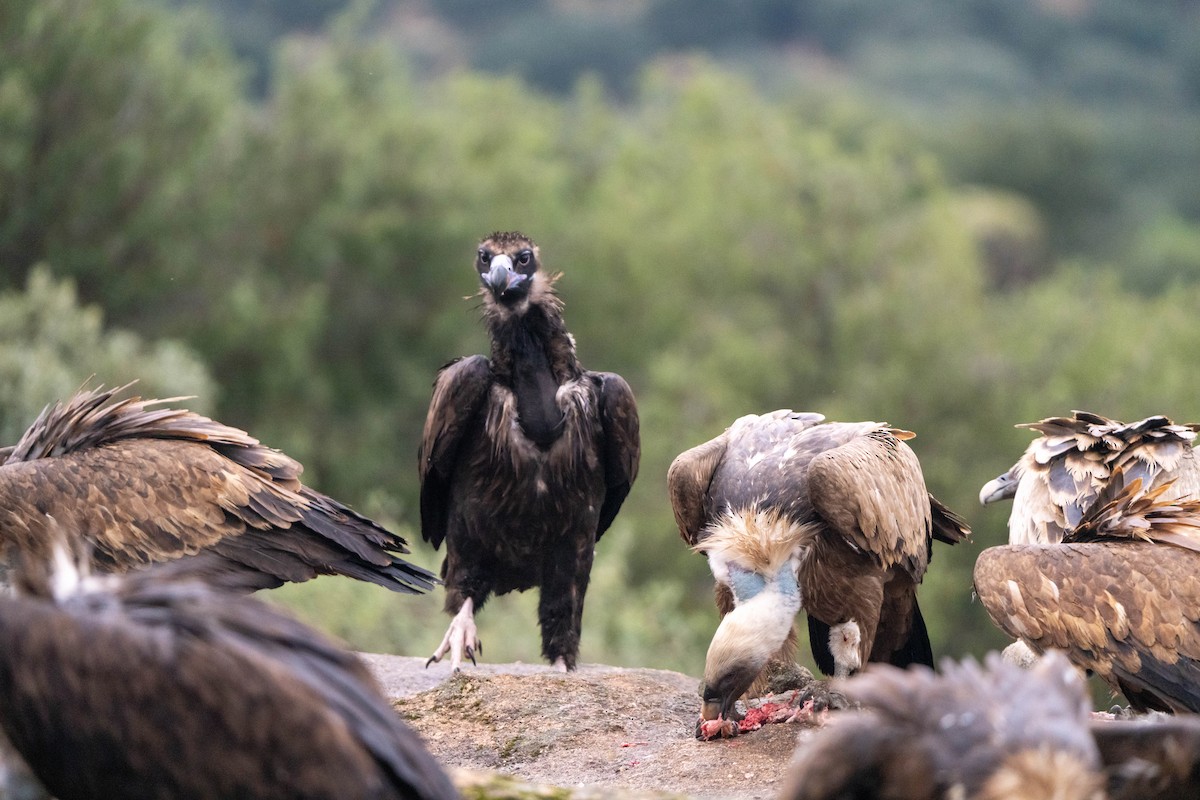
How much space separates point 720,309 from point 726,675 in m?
21.4

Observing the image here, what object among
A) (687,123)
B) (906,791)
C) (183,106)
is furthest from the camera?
(687,123)

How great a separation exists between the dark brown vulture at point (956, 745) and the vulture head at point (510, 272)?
3.96 metres

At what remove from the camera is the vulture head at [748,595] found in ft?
18.3

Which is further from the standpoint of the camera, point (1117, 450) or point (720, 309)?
point (720, 309)

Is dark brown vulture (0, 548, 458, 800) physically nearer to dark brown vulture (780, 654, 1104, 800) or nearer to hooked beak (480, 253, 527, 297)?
dark brown vulture (780, 654, 1104, 800)

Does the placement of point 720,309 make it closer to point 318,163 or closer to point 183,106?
point 318,163

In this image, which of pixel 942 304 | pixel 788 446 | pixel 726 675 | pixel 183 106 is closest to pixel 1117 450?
pixel 788 446

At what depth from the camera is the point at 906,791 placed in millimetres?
3381

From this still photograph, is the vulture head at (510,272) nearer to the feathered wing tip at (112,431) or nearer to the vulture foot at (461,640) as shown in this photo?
the feathered wing tip at (112,431)

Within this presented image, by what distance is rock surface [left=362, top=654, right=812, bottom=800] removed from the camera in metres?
5.29

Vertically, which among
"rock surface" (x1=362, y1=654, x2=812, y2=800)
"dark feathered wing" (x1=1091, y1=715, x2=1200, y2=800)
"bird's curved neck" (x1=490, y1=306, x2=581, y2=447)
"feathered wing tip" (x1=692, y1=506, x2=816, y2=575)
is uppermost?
"bird's curved neck" (x1=490, y1=306, x2=581, y2=447)

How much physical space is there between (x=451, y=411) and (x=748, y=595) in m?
1.86

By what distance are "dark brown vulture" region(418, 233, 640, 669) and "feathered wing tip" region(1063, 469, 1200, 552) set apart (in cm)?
222

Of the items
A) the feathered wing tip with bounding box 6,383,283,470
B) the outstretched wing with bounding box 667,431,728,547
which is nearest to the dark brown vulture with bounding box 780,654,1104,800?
the outstretched wing with bounding box 667,431,728,547
